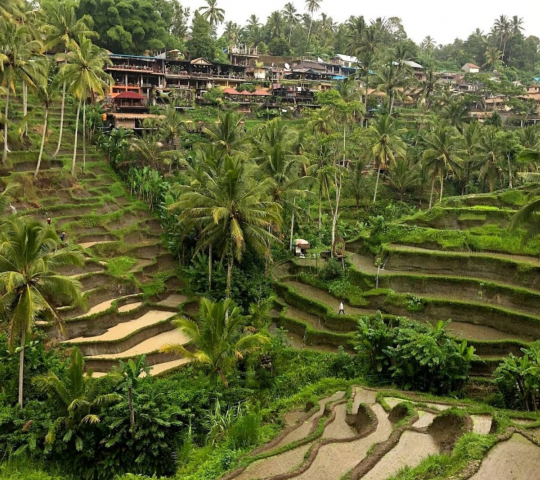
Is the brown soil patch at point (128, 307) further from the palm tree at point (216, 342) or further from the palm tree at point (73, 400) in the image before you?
the palm tree at point (73, 400)

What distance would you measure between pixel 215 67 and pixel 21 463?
5238 cm

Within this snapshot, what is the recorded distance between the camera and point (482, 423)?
14281 millimetres

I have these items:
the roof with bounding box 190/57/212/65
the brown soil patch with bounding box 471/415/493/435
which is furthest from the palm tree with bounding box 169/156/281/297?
the roof with bounding box 190/57/212/65

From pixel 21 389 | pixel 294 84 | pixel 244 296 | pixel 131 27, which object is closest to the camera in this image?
pixel 21 389

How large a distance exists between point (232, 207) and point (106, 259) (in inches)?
390

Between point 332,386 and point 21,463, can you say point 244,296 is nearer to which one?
point 332,386

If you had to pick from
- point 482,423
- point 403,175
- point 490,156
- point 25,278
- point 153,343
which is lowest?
point 153,343

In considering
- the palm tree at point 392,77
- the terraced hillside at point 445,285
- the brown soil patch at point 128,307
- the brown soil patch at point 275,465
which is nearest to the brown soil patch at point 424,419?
the brown soil patch at point 275,465

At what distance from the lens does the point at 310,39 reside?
87.7m

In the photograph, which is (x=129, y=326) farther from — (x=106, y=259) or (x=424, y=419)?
(x=424, y=419)

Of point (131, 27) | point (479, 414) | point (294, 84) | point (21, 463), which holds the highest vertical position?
point (131, 27)

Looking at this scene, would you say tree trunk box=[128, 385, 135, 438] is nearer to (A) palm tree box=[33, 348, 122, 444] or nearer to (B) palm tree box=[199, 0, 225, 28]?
(A) palm tree box=[33, 348, 122, 444]

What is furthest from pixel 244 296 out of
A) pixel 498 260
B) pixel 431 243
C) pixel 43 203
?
pixel 43 203

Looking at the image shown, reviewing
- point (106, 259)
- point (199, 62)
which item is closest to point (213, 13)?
point (199, 62)
